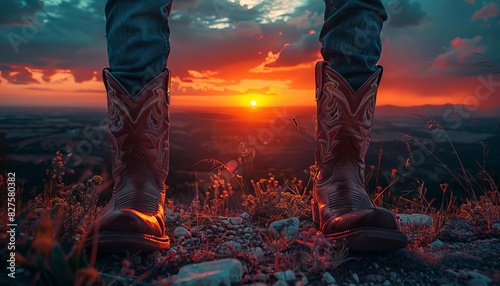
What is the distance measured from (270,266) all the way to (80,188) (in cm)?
141

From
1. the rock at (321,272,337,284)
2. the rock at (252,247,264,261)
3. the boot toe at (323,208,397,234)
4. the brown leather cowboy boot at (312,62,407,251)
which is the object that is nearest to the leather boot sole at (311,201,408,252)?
the boot toe at (323,208,397,234)

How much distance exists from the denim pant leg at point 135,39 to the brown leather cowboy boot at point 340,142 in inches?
34.6

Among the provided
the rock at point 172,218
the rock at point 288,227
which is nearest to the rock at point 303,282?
the rock at point 288,227

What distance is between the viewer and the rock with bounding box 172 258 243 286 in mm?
1474

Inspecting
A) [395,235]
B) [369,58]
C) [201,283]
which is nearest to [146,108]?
[201,283]

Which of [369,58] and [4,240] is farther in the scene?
[369,58]

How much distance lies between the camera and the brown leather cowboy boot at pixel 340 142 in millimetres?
2088

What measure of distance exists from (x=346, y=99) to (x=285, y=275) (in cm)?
99

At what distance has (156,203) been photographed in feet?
6.94

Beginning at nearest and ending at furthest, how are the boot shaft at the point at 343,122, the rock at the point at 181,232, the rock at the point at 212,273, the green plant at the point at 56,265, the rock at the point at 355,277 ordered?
1. the green plant at the point at 56,265
2. the rock at the point at 212,273
3. the rock at the point at 355,277
4. the boot shaft at the point at 343,122
5. the rock at the point at 181,232

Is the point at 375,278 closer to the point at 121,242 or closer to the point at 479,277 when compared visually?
the point at 479,277

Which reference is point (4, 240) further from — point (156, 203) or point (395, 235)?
point (395, 235)

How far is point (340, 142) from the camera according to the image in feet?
7.20

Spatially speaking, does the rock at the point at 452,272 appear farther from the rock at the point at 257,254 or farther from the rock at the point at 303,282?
the rock at the point at 257,254
